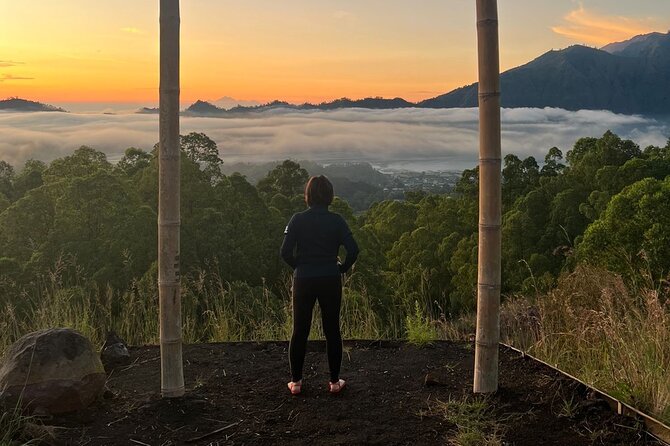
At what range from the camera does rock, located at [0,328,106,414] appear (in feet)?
15.6

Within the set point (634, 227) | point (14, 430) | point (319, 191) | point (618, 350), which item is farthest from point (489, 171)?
point (634, 227)

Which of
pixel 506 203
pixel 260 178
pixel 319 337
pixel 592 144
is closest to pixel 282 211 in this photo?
pixel 260 178

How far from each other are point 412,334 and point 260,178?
3253 centimetres

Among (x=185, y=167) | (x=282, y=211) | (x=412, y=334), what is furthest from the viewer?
(x=282, y=211)

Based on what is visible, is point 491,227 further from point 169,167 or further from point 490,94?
point 169,167

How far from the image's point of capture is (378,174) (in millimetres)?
48562

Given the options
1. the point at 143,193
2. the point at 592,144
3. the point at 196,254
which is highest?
the point at 592,144

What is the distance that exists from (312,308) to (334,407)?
80cm

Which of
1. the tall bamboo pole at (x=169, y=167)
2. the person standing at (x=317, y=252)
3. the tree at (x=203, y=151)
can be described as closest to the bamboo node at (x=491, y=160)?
the person standing at (x=317, y=252)

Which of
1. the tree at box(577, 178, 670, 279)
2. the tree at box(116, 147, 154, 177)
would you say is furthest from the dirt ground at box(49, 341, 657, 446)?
the tree at box(116, 147, 154, 177)

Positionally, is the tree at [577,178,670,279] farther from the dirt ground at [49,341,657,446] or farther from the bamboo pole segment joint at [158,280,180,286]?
the bamboo pole segment joint at [158,280,180,286]

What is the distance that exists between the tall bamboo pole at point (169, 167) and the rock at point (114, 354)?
1533mm

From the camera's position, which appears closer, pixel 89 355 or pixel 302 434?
pixel 302 434

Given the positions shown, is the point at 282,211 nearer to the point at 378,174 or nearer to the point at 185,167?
the point at 185,167
